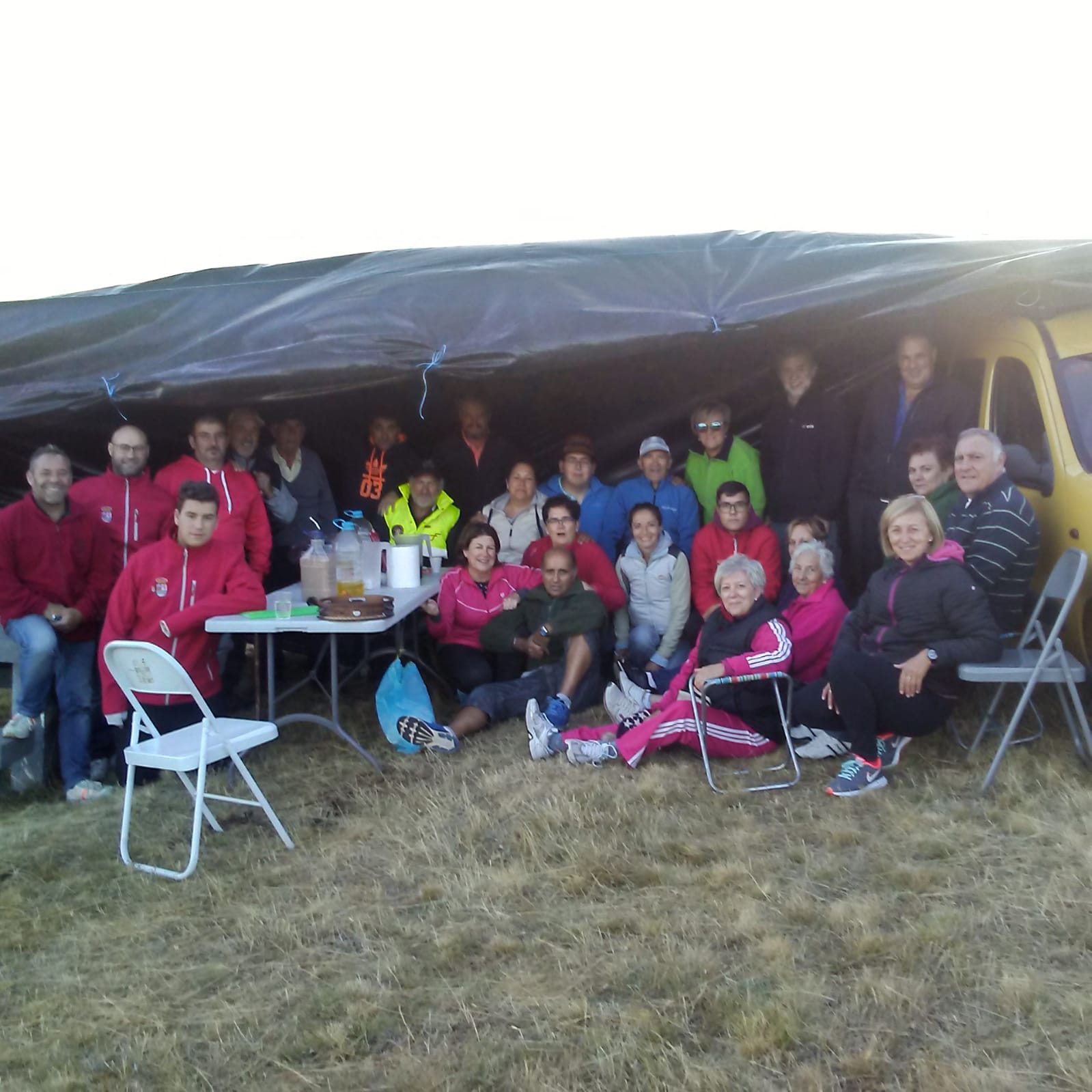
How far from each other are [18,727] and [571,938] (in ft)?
9.03

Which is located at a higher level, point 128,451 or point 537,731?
point 128,451

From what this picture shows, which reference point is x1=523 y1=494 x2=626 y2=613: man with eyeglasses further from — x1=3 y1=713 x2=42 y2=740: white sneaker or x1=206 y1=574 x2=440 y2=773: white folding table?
x1=3 y1=713 x2=42 y2=740: white sneaker

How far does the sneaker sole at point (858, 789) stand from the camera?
3.79 m

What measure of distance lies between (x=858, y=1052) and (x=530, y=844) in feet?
4.47

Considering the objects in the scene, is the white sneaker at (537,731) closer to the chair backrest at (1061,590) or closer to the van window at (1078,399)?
the chair backrest at (1061,590)

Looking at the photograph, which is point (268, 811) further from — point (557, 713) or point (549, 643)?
point (549, 643)

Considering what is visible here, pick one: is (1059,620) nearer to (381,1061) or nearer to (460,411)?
(381,1061)

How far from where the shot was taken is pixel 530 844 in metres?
3.39

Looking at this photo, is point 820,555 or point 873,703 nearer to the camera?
point 873,703

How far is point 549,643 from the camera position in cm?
502

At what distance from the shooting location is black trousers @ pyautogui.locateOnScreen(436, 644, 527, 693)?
515cm

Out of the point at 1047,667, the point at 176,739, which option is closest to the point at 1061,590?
the point at 1047,667

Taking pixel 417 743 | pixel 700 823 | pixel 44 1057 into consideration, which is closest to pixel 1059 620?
pixel 700 823

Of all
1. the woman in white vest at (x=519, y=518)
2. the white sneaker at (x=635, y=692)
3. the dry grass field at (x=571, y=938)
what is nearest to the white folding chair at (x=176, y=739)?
the dry grass field at (x=571, y=938)
